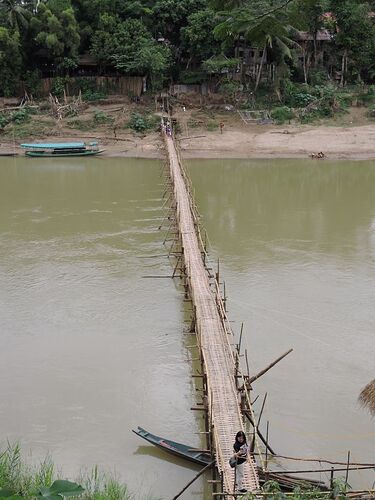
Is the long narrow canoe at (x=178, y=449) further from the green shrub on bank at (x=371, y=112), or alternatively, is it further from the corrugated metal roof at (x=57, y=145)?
the green shrub on bank at (x=371, y=112)

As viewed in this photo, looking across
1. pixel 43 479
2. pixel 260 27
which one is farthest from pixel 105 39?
pixel 43 479

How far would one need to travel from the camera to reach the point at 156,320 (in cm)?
988

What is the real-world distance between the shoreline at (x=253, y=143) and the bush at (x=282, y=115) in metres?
0.53

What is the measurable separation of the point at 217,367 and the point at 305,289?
459cm

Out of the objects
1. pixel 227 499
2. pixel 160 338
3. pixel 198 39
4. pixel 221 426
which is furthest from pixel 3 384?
pixel 198 39

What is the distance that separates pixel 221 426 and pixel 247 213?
10.9 meters

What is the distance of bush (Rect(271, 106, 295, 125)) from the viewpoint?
25391 millimetres

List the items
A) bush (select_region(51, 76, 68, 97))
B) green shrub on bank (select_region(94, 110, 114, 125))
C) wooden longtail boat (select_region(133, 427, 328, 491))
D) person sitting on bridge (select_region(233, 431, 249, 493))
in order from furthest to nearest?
1. bush (select_region(51, 76, 68, 97))
2. green shrub on bank (select_region(94, 110, 114, 125))
3. wooden longtail boat (select_region(133, 427, 328, 491))
4. person sitting on bridge (select_region(233, 431, 249, 493))

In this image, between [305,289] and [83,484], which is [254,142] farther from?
[83,484]

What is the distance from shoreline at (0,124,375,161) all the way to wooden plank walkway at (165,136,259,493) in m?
13.0

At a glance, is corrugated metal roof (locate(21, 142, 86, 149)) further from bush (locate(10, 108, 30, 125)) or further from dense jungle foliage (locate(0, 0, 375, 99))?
dense jungle foliage (locate(0, 0, 375, 99))

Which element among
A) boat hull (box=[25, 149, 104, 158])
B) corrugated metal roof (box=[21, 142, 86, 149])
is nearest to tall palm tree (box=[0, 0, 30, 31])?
corrugated metal roof (box=[21, 142, 86, 149])

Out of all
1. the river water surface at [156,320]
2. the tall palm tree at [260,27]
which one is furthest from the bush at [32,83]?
the tall palm tree at [260,27]

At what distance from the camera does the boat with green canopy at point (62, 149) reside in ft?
77.5
